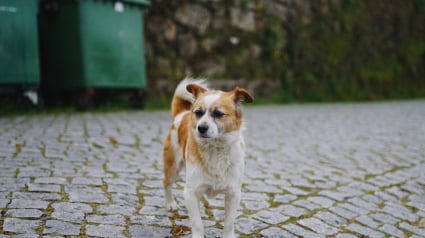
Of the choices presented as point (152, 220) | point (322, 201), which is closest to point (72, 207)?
point (152, 220)

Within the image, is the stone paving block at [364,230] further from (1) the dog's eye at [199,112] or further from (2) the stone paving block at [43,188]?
(2) the stone paving block at [43,188]

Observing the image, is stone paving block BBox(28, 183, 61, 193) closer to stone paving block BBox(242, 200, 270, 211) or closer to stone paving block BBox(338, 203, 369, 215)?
stone paving block BBox(242, 200, 270, 211)

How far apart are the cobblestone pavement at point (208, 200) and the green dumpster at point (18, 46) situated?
2.31 feet

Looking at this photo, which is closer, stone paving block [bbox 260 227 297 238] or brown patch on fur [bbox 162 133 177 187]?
stone paving block [bbox 260 227 297 238]

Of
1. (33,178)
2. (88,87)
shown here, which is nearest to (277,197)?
(33,178)

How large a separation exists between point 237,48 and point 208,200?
348 inches

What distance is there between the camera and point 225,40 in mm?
12070

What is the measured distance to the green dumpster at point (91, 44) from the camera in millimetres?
8250

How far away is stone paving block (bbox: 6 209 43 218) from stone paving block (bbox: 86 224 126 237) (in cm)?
40

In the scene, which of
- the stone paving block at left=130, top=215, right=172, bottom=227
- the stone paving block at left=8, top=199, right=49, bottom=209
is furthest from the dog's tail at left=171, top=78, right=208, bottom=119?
the stone paving block at left=8, top=199, right=49, bottom=209

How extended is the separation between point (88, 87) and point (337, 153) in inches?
181

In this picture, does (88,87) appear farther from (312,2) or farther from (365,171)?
(312,2)

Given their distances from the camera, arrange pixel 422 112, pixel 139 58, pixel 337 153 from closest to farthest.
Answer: pixel 337 153 < pixel 139 58 < pixel 422 112

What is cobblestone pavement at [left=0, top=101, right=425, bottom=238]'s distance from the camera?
326 cm
